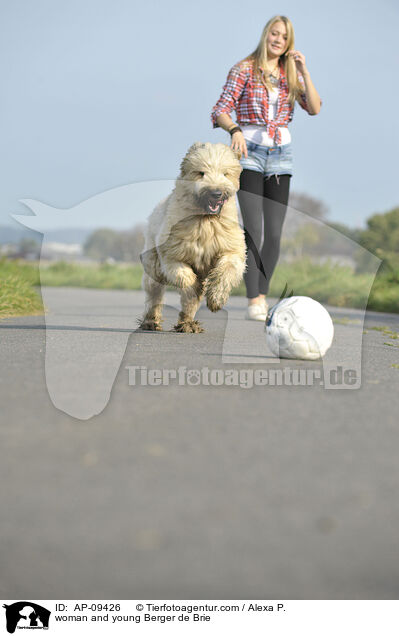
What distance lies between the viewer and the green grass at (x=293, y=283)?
9.78 m

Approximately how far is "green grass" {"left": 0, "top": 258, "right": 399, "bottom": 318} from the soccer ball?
435cm

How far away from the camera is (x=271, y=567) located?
6.16 feet

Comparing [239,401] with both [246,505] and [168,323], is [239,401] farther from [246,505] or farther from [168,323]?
[168,323]

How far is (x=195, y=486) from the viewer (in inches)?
93.4

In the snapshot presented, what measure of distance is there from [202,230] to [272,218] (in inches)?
76.4

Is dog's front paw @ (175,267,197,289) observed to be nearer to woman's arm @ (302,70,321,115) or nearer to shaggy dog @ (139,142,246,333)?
shaggy dog @ (139,142,246,333)

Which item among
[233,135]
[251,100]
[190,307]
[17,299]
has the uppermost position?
[251,100]

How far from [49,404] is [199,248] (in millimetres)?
2829

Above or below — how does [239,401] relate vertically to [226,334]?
below

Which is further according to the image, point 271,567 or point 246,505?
point 246,505

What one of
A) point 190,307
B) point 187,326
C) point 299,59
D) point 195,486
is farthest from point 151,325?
point 195,486

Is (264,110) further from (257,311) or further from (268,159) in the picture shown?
(257,311)
